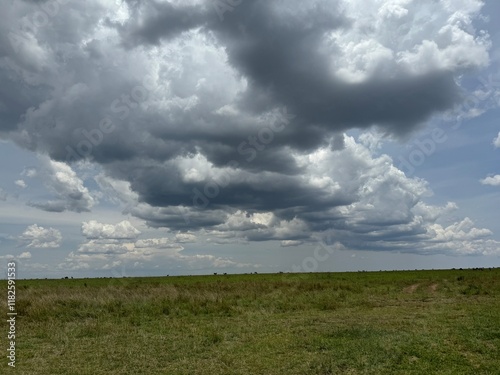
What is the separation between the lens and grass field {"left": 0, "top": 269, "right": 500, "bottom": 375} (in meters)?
12.4

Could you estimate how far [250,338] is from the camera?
16.1 m

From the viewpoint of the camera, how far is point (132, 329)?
60.2 ft

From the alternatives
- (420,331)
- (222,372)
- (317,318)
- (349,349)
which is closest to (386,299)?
(317,318)

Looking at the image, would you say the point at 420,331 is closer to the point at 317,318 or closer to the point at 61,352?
the point at 317,318

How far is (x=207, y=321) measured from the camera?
20.5m

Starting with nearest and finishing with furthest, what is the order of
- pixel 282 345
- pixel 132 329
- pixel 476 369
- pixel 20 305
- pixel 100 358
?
1. pixel 476 369
2. pixel 100 358
3. pixel 282 345
4. pixel 132 329
5. pixel 20 305

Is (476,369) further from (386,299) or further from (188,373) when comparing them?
(386,299)

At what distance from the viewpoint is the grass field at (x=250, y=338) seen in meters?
12.4

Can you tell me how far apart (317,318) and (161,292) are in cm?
1518

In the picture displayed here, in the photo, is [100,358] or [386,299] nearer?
[100,358]

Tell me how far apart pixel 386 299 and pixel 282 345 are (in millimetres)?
18085

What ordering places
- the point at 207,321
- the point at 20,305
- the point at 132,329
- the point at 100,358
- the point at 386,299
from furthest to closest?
the point at 386,299 < the point at 20,305 < the point at 207,321 < the point at 132,329 < the point at 100,358

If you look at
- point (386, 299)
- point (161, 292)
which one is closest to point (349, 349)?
point (386, 299)

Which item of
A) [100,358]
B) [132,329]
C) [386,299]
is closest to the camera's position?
[100,358]
